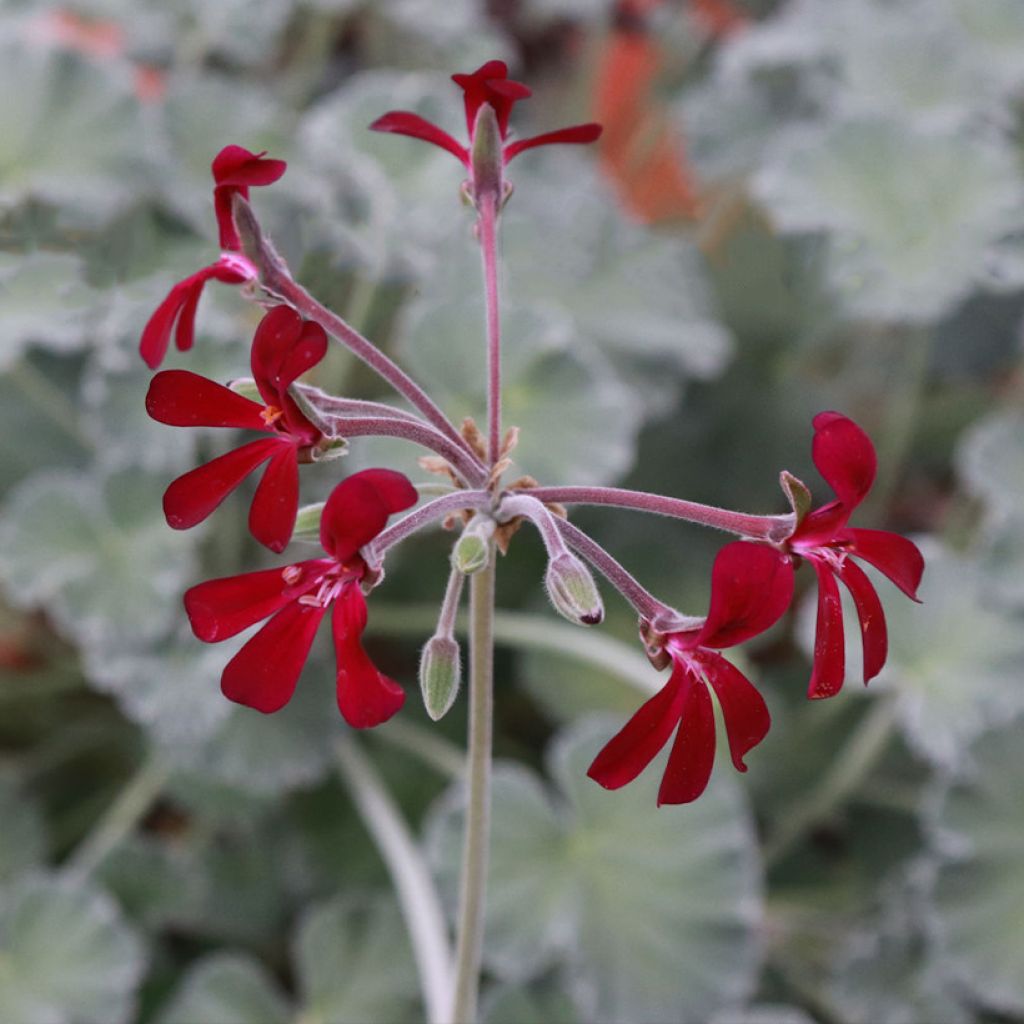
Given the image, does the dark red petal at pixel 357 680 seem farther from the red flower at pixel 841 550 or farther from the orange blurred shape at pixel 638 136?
the orange blurred shape at pixel 638 136

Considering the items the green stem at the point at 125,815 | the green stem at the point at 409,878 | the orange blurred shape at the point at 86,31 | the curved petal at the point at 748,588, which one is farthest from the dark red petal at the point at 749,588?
the orange blurred shape at the point at 86,31

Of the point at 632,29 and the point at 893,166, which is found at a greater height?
the point at 632,29

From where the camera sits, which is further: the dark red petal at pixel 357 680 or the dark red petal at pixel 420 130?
the dark red petal at pixel 420 130

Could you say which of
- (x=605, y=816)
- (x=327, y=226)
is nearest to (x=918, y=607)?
(x=605, y=816)

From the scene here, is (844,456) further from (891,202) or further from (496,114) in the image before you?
(891,202)

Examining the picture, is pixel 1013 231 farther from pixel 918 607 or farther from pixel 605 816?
pixel 605 816

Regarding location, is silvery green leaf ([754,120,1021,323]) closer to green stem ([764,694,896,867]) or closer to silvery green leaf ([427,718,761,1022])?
green stem ([764,694,896,867])

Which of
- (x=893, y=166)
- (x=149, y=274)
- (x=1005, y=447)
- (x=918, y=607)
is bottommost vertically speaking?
(x=918, y=607)

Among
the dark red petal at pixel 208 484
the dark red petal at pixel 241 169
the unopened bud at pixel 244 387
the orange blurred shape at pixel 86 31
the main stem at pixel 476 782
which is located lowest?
the main stem at pixel 476 782
